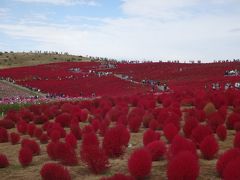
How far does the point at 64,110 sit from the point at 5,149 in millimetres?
6692

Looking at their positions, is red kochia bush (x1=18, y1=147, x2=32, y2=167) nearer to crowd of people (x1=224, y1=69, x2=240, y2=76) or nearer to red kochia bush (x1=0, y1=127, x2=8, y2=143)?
red kochia bush (x1=0, y1=127, x2=8, y2=143)

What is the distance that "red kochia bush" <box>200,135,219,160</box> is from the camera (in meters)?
→ 10.4

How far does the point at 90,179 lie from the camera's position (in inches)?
380

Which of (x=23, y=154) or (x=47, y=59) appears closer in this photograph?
(x=23, y=154)

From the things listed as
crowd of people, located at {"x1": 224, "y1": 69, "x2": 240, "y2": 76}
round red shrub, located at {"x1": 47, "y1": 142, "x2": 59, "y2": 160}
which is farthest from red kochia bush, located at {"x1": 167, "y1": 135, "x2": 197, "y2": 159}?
crowd of people, located at {"x1": 224, "y1": 69, "x2": 240, "y2": 76}

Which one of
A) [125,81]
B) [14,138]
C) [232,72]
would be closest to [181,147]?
[14,138]

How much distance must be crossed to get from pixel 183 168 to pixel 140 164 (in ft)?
4.17

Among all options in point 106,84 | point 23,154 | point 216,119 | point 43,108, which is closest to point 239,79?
point 106,84

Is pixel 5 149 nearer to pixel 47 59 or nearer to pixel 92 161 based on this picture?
pixel 92 161

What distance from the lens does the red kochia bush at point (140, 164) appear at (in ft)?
30.0

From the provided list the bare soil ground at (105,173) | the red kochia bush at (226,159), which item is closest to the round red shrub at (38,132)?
the bare soil ground at (105,173)

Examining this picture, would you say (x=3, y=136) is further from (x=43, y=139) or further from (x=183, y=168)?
(x=183, y=168)

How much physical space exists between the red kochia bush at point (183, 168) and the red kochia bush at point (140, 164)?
3.33 feet

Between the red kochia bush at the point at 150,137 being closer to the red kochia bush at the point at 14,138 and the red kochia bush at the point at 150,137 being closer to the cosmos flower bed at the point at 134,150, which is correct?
the cosmos flower bed at the point at 134,150
